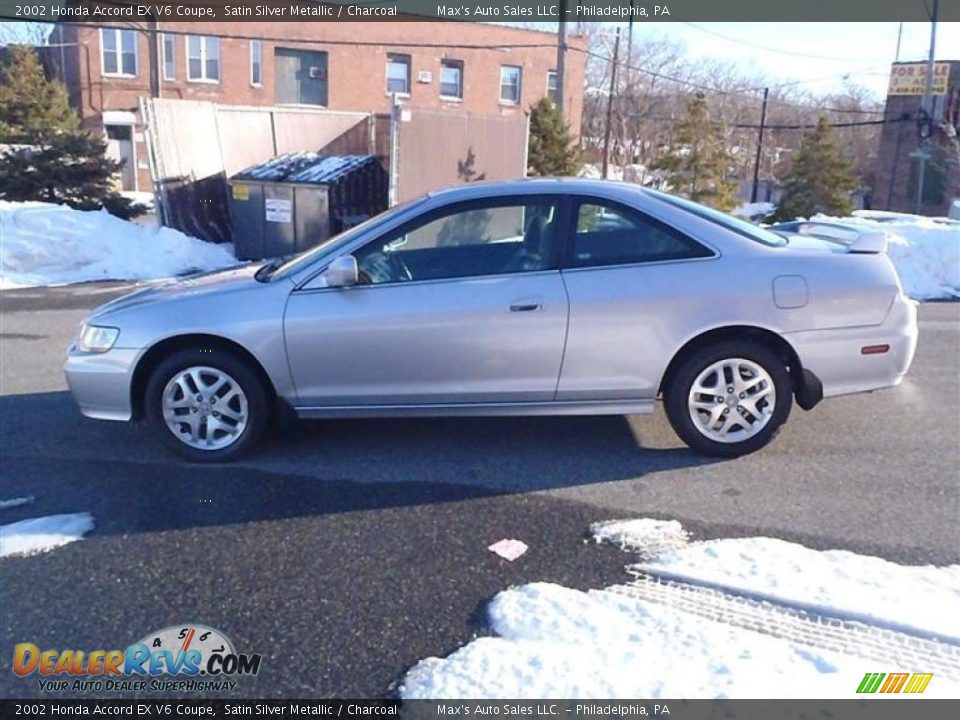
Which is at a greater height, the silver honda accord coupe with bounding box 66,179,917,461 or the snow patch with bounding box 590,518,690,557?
the silver honda accord coupe with bounding box 66,179,917,461

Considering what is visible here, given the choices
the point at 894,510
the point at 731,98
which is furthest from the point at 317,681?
the point at 731,98

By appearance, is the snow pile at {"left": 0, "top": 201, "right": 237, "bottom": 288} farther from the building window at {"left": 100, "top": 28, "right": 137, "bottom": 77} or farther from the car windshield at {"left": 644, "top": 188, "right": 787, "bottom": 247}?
the building window at {"left": 100, "top": 28, "right": 137, "bottom": 77}

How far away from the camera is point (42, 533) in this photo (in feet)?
13.0

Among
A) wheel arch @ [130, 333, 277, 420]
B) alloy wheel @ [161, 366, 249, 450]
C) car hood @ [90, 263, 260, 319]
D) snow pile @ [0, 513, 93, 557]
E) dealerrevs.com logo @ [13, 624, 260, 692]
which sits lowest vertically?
snow pile @ [0, 513, 93, 557]

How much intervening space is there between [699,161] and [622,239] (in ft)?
49.0

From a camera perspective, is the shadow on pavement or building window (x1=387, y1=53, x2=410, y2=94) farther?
building window (x1=387, y1=53, x2=410, y2=94)

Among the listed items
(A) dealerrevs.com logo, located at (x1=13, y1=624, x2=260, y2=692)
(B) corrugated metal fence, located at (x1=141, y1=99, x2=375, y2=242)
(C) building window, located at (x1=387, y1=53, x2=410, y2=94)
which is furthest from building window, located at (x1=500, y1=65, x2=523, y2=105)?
(A) dealerrevs.com logo, located at (x1=13, y1=624, x2=260, y2=692)

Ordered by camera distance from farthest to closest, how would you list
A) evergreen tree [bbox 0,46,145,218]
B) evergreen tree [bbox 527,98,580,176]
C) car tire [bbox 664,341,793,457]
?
1. evergreen tree [bbox 527,98,580,176]
2. evergreen tree [bbox 0,46,145,218]
3. car tire [bbox 664,341,793,457]

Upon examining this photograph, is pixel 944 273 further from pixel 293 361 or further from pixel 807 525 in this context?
pixel 293 361

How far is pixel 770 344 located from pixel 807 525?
118 centimetres

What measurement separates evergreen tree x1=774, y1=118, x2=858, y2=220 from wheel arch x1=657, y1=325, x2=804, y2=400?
1861 centimetres

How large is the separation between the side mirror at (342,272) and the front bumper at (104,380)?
3.84 ft

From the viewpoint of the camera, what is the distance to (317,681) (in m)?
2.86

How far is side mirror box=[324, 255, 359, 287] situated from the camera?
4.59 m
